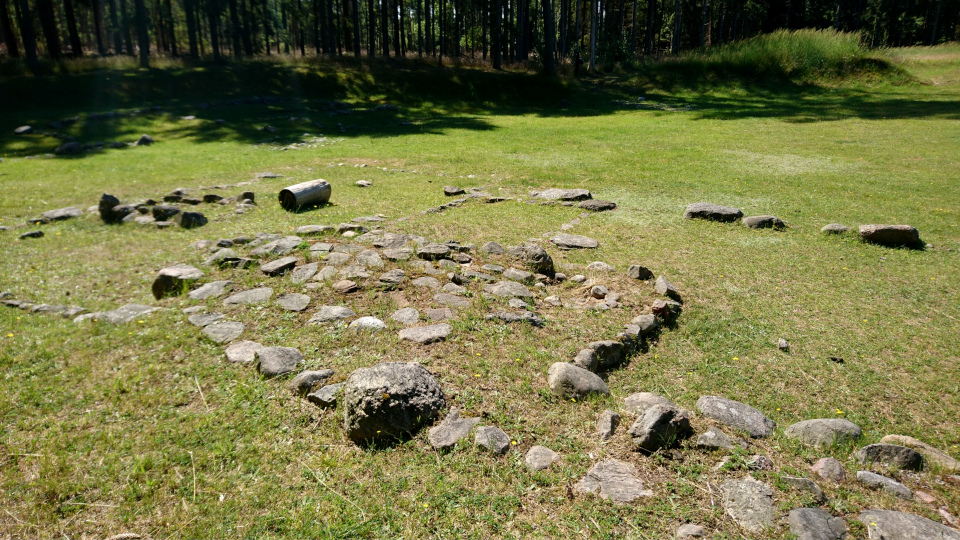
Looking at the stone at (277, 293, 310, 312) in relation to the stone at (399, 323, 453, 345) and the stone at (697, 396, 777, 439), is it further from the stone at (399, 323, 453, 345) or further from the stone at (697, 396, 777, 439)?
the stone at (697, 396, 777, 439)

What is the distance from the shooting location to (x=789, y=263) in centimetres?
716

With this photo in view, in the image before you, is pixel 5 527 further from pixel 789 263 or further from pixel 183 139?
pixel 183 139

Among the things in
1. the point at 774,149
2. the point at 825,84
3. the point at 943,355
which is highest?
the point at 825,84

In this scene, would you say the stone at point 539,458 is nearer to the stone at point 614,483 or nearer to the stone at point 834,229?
the stone at point 614,483

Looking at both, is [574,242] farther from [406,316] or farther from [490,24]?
[490,24]

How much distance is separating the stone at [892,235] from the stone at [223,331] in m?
8.47

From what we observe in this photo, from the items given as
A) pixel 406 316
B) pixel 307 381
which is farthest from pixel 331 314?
pixel 307 381

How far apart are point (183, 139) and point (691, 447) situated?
19387mm

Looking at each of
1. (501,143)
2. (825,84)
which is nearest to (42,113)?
(501,143)

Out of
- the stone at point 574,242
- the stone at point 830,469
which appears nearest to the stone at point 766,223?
the stone at point 574,242

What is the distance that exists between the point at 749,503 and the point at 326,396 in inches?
114

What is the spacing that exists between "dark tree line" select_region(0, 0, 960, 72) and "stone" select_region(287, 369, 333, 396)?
2936 centimetres

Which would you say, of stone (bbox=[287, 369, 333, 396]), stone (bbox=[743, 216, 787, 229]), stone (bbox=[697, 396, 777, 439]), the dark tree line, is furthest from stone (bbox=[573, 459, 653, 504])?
the dark tree line

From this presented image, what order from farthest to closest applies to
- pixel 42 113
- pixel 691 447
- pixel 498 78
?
pixel 498 78, pixel 42 113, pixel 691 447
